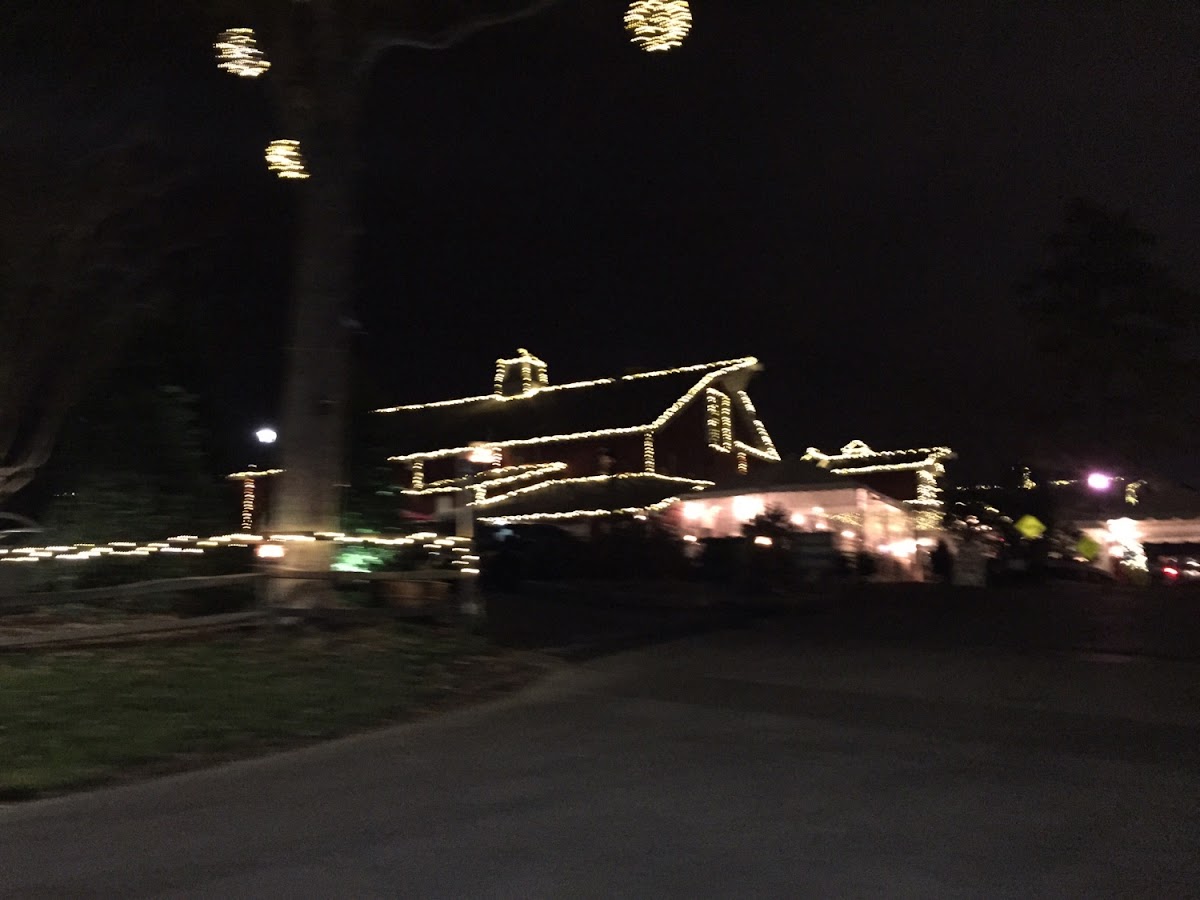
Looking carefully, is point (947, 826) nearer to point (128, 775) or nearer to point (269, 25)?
point (128, 775)

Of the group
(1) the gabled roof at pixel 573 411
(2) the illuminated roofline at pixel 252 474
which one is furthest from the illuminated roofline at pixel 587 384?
(2) the illuminated roofline at pixel 252 474

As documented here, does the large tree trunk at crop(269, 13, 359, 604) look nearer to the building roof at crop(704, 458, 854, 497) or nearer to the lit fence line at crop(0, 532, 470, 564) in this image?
the lit fence line at crop(0, 532, 470, 564)

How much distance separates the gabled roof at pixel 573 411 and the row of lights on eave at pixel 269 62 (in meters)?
26.4

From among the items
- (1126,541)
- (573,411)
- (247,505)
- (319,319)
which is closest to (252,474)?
(247,505)

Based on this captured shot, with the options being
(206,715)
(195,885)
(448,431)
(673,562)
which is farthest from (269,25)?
(448,431)

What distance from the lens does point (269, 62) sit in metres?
Answer: 13.3

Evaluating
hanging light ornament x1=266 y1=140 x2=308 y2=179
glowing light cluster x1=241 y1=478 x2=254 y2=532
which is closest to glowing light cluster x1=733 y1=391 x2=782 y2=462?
glowing light cluster x1=241 y1=478 x2=254 y2=532

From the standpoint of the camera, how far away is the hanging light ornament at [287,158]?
13.6 m

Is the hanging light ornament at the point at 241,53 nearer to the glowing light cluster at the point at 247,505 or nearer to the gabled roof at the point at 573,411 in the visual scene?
the glowing light cluster at the point at 247,505

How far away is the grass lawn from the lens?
8.02 m

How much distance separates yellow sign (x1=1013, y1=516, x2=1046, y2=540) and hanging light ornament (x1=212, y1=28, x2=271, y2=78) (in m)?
28.5

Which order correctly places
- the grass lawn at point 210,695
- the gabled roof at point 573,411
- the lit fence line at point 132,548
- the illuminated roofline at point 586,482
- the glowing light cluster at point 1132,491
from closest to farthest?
the grass lawn at point 210,695, the lit fence line at point 132,548, the glowing light cluster at point 1132,491, the illuminated roofline at point 586,482, the gabled roof at point 573,411

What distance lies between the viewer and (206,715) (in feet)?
29.8

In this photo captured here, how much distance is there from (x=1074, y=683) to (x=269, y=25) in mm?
10515
